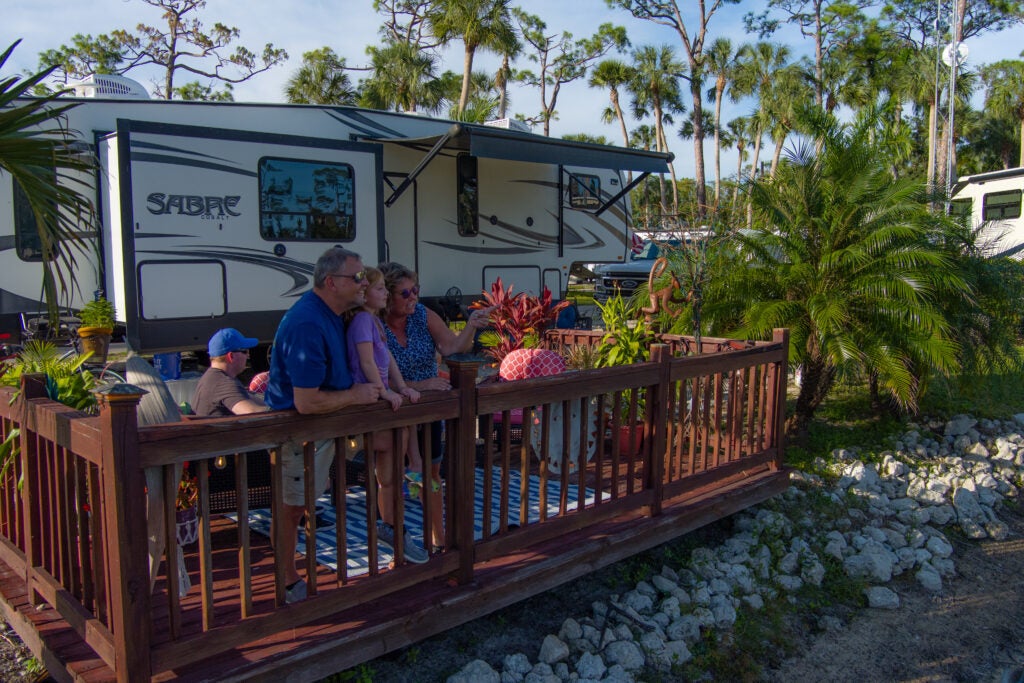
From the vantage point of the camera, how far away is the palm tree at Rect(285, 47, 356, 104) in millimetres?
28438

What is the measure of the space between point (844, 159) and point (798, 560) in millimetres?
3762

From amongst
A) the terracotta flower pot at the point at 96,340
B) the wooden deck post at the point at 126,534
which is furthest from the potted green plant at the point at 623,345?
the terracotta flower pot at the point at 96,340

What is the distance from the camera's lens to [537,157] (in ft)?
29.7

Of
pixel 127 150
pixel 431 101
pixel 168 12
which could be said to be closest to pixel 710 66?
pixel 431 101

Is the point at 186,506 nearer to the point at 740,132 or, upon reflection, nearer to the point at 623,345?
the point at 623,345

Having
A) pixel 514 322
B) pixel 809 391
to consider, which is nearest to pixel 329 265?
pixel 514 322

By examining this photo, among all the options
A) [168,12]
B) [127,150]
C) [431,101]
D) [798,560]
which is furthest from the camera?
[431,101]

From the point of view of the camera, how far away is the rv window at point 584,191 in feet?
37.1

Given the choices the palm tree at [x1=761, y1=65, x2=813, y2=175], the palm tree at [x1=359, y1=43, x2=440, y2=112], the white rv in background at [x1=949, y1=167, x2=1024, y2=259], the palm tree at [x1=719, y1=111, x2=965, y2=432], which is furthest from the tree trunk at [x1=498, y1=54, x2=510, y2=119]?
the palm tree at [x1=719, y1=111, x2=965, y2=432]

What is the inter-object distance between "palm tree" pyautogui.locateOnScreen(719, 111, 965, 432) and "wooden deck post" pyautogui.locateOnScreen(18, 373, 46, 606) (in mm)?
5367

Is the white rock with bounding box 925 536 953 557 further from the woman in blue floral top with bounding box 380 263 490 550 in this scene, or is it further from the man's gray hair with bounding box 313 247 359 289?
the man's gray hair with bounding box 313 247 359 289

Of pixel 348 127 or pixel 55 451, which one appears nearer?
pixel 55 451

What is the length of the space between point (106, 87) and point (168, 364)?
9.98 feet

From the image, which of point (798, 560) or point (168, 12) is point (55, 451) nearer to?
point (798, 560)
